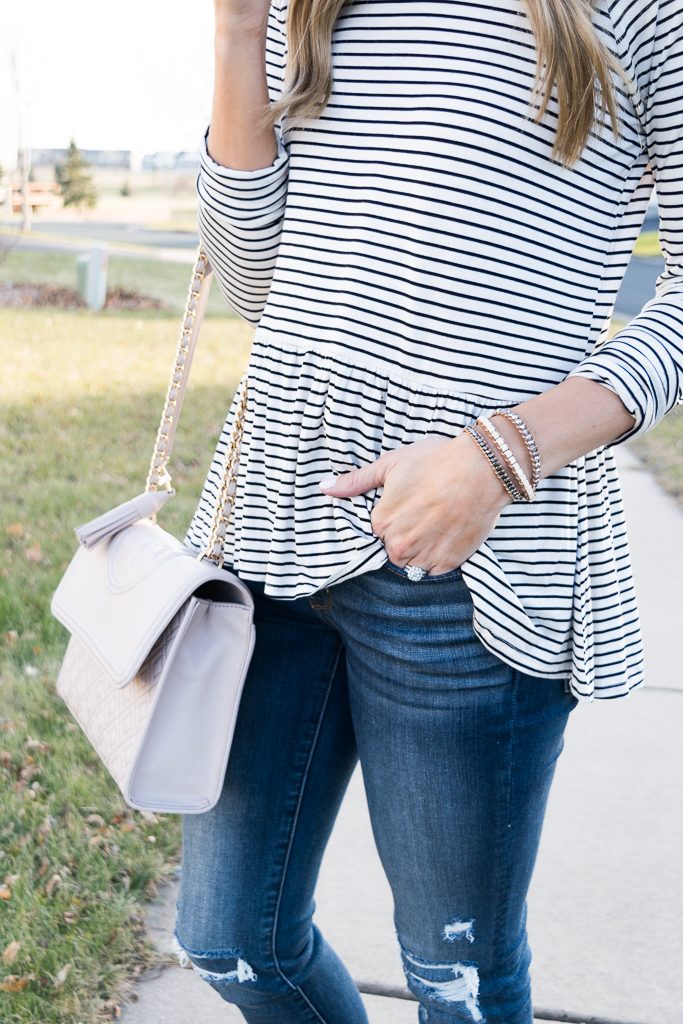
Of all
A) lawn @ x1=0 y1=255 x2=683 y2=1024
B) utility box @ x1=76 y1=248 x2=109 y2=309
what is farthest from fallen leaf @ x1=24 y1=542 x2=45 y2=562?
utility box @ x1=76 y1=248 x2=109 y2=309

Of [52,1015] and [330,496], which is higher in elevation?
[330,496]

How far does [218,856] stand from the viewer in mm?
1477

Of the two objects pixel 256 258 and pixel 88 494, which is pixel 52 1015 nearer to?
pixel 256 258

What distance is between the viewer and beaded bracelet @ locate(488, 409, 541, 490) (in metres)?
1.20

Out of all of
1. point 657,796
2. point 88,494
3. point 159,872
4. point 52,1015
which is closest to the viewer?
point 52,1015

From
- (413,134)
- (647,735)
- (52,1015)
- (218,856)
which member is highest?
(413,134)

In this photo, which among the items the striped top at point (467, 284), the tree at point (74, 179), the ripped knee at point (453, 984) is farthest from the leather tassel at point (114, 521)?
the tree at point (74, 179)

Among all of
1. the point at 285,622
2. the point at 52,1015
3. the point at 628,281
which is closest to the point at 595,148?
the point at 285,622

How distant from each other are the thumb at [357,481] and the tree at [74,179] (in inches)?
1454

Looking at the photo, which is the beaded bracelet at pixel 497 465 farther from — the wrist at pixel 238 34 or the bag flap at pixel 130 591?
the wrist at pixel 238 34

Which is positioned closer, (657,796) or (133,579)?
(133,579)

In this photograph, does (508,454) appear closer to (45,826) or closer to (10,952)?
(10,952)

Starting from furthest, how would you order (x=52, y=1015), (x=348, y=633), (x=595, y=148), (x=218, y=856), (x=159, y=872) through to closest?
(x=159, y=872)
(x=52, y=1015)
(x=218, y=856)
(x=348, y=633)
(x=595, y=148)

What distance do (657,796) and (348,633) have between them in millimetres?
2106
